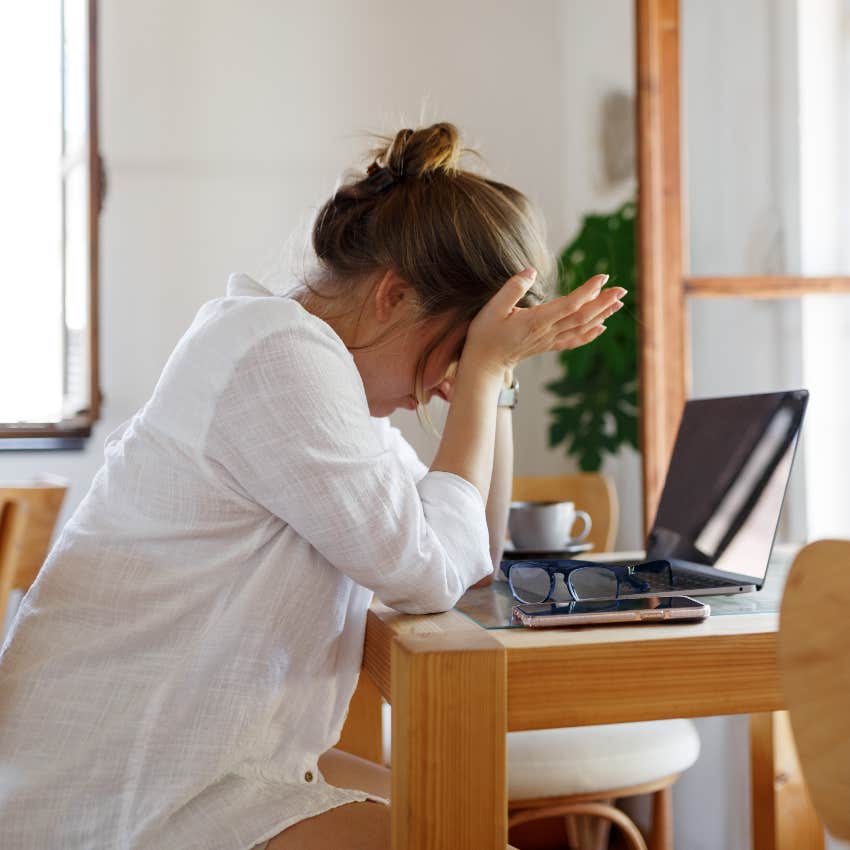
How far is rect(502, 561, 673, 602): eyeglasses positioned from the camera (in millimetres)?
1013

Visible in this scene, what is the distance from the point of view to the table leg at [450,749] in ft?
2.47

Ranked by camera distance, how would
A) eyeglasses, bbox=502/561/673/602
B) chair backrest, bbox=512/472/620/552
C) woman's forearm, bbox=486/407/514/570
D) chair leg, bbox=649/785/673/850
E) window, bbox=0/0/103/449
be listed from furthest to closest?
window, bbox=0/0/103/449
chair backrest, bbox=512/472/620/552
chair leg, bbox=649/785/673/850
woman's forearm, bbox=486/407/514/570
eyeglasses, bbox=502/561/673/602

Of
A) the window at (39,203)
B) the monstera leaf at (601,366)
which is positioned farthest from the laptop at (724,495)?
the window at (39,203)

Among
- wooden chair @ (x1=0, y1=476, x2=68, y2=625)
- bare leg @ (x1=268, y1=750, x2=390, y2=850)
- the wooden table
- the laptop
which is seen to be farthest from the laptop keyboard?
wooden chair @ (x1=0, y1=476, x2=68, y2=625)

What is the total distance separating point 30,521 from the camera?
96 centimetres

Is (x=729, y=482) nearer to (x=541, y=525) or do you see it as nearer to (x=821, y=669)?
(x=541, y=525)

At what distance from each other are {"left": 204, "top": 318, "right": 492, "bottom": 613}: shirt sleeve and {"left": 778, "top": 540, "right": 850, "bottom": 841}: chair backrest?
456 mm

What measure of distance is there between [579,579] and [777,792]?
58cm

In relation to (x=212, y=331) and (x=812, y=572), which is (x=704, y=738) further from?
(x=812, y=572)

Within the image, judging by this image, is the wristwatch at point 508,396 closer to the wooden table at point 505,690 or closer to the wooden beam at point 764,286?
the wooden table at point 505,690

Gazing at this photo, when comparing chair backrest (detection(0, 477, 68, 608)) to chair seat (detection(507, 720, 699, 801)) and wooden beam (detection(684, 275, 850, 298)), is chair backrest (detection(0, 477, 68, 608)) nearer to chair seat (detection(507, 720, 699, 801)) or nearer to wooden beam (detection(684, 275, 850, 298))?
chair seat (detection(507, 720, 699, 801))

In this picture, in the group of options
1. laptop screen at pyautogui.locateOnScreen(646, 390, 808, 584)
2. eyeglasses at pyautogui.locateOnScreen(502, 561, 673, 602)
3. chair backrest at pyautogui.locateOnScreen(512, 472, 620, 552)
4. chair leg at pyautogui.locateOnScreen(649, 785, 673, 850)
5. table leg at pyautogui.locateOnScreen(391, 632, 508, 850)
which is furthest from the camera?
chair backrest at pyautogui.locateOnScreen(512, 472, 620, 552)

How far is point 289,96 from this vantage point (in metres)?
2.83

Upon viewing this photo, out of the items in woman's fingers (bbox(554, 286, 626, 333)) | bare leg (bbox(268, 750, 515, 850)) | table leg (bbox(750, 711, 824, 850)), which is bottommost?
table leg (bbox(750, 711, 824, 850))
